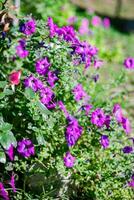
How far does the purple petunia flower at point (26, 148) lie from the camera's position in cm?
303

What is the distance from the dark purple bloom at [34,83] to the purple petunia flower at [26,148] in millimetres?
329

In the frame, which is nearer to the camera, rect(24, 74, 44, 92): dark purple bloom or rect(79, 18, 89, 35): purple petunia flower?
rect(24, 74, 44, 92): dark purple bloom

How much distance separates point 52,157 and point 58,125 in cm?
21

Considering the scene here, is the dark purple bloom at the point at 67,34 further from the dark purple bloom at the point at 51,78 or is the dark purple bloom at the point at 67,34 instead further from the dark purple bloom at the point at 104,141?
the dark purple bloom at the point at 104,141

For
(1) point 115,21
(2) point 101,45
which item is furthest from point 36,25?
(1) point 115,21

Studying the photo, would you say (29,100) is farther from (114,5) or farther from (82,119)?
(114,5)

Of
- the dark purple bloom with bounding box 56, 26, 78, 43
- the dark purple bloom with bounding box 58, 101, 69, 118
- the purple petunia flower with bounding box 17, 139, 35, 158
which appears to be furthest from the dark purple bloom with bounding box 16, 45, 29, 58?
the purple petunia flower with bounding box 17, 139, 35, 158

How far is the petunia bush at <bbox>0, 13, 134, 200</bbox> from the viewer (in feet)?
10.1

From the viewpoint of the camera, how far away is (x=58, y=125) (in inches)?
127

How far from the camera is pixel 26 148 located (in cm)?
305

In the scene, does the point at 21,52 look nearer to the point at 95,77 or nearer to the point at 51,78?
the point at 51,78

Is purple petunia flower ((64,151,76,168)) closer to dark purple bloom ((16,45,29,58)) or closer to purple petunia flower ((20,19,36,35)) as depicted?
dark purple bloom ((16,45,29,58))

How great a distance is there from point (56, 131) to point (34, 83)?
41cm

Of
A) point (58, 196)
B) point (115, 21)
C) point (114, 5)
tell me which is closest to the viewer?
point (58, 196)
